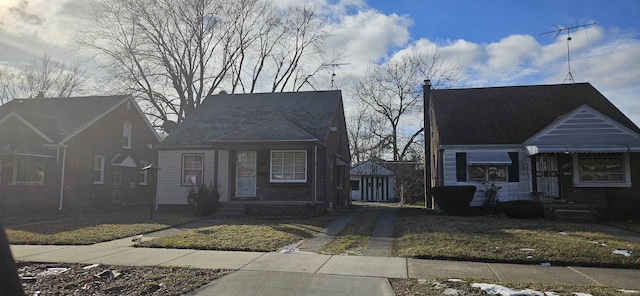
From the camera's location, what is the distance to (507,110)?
66.0 ft

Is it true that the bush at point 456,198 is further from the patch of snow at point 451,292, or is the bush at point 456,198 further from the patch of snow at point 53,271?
the patch of snow at point 53,271

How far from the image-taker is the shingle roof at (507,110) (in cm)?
1853

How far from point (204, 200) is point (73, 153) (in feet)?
28.9

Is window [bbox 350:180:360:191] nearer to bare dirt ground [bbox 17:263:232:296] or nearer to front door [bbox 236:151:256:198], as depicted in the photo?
front door [bbox 236:151:256:198]

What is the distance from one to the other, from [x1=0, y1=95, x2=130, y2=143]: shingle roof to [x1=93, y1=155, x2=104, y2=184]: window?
2041mm

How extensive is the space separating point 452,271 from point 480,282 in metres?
0.89

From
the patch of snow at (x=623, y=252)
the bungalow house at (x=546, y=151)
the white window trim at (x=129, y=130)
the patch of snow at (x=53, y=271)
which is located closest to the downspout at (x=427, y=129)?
the bungalow house at (x=546, y=151)

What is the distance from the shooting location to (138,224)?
14078 millimetres

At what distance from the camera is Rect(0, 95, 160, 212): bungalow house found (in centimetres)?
1973

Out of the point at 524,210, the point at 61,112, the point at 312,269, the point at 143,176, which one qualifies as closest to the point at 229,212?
the point at 312,269

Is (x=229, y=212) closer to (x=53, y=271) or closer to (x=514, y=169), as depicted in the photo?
(x=53, y=271)

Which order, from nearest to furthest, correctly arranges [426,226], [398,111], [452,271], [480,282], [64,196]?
1. [480,282]
2. [452,271]
3. [426,226]
4. [64,196]
5. [398,111]

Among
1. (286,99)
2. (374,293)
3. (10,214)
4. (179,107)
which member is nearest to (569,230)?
(374,293)

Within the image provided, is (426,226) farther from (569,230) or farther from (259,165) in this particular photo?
(259,165)
